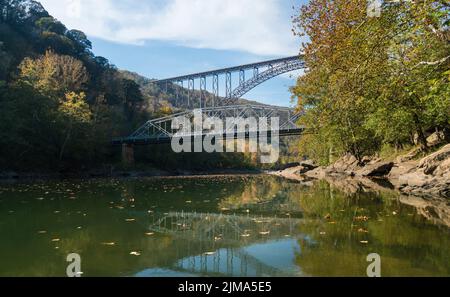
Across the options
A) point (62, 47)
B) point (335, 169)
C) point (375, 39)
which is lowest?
point (335, 169)

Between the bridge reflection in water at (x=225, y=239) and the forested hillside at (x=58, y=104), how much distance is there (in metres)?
27.1

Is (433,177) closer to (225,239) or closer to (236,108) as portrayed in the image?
(225,239)

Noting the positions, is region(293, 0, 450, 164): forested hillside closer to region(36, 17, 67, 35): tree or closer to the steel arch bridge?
the steel arch bridge

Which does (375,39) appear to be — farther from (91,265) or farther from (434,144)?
(434,144)

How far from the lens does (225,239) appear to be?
5.70 meters

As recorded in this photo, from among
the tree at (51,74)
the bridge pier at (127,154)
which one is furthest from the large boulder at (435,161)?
the bridge pier at (127,154)

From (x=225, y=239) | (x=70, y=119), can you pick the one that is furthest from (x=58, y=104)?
(x=225, y=239)

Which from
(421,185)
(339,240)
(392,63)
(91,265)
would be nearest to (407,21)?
(392,63)

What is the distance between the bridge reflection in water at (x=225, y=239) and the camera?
164 inches

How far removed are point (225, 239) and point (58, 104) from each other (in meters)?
35.8

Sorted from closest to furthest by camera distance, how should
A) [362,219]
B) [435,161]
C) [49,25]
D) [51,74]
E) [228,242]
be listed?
1. [228,242]
2. [362,219]
3. [435,161]
4. [51,74]
5. [49,25]

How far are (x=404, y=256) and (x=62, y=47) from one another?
6561 centimetres

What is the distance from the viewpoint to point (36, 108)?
32844 millimetres

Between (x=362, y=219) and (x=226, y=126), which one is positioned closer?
(x=362, y=219)
